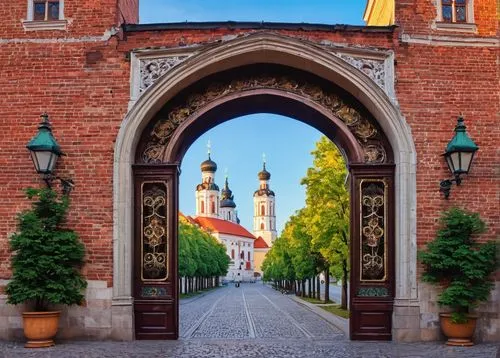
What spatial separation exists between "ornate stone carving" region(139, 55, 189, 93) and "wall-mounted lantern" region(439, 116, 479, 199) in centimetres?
482

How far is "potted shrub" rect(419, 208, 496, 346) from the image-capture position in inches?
456

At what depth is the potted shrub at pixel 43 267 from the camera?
37.3 ft

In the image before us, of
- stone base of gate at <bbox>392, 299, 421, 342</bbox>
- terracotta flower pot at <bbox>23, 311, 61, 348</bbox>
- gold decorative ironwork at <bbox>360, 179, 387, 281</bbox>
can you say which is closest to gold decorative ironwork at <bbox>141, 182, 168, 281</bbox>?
terracotta flower pot at <bbox>23, 311, 61, 348</bbox>

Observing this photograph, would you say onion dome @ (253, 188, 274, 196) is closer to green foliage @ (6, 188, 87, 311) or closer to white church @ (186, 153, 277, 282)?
white church @ (186, 153, 277, 282)

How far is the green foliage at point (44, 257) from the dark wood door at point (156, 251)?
1.18m

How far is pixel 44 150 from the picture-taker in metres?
11.9

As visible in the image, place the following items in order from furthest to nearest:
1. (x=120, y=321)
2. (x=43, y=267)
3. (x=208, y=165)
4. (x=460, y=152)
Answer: (x=208, y=165) → (x=120, y=321) → (x=460, y=152) → (x=43, y=267)

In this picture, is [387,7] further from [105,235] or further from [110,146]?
[105,235]

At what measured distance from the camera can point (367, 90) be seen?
12617mm

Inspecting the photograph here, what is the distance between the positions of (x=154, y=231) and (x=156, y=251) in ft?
1.18

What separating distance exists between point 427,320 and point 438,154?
9.33 ft

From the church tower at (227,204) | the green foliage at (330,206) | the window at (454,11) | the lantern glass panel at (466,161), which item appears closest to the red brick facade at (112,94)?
the window at (454,11)

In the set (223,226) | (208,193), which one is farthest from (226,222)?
(208,193)

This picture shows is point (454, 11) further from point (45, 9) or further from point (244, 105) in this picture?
point (45, 9)
